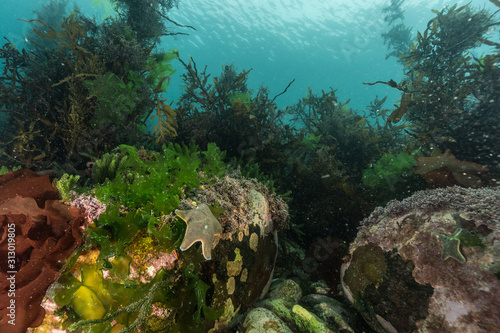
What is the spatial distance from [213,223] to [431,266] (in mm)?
2011

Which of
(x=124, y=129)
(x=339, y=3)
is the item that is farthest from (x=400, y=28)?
(x=339, y=3)

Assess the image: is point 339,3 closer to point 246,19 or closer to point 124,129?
point 246,19

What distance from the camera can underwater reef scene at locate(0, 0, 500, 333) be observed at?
1.65 meters

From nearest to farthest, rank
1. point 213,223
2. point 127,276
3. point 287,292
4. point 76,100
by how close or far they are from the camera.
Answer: point 127,276
point 213,223
point 287,292
point 76,100

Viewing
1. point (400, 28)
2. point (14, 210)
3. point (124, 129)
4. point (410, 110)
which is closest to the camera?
point (14, 210)

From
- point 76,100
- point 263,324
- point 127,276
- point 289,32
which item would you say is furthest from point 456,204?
point 289,32

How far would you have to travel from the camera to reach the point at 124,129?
15.4 feet

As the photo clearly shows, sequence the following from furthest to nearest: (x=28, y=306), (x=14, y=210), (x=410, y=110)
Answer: (x=410, y=110)
(x=14, y=210)
(x=28, y=306)

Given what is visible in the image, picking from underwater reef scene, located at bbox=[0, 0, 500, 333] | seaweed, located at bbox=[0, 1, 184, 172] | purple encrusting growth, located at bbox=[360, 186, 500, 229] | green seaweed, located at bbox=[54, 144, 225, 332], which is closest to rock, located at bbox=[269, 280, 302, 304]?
underwater reef scene, located at bbox=[0, 0, 500, 333]

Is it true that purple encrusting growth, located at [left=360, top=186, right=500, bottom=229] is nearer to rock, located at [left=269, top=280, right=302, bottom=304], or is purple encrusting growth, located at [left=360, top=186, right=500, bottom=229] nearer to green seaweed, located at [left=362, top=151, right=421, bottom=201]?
rock, located at [left=269, top=280, right=302, bottom=304]

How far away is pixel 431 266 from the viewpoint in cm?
202

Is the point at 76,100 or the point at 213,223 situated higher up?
the point at 76,100

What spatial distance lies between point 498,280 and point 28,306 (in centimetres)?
338

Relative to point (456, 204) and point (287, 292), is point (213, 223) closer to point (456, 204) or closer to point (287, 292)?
point (287, 292)
